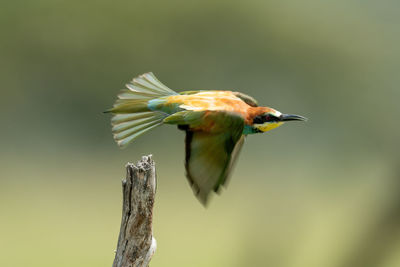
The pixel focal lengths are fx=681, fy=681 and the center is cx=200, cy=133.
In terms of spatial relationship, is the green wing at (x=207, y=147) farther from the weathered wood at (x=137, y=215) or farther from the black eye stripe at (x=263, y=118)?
the weathered wood at (x=137, y=215)

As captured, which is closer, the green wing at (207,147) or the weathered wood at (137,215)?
the weathered wood at (137,215)

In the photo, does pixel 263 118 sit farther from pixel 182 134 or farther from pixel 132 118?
pixel 182 134

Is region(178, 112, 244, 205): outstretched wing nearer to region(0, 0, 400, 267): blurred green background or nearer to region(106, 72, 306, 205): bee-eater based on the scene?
region(106, 72, 306, 205): bee-eater

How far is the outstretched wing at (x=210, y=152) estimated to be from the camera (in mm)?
1702

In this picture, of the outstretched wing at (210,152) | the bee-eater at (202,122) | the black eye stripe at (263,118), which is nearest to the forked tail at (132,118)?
the bee-eater at (202,122)

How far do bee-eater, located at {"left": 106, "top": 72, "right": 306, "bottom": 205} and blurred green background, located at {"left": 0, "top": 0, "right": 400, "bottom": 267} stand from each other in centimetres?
278

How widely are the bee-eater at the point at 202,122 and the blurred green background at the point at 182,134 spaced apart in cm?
278

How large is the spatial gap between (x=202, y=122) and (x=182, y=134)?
439 cm

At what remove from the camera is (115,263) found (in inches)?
64.7

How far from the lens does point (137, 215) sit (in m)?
1.61

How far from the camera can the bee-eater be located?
66.8 inches

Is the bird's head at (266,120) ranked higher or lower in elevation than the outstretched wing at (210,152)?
higher

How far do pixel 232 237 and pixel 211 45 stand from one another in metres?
2.16

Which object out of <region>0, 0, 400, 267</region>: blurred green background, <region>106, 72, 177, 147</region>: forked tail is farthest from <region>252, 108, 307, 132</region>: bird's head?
<region>0, 0, 400, 267</region>: blurred green background
